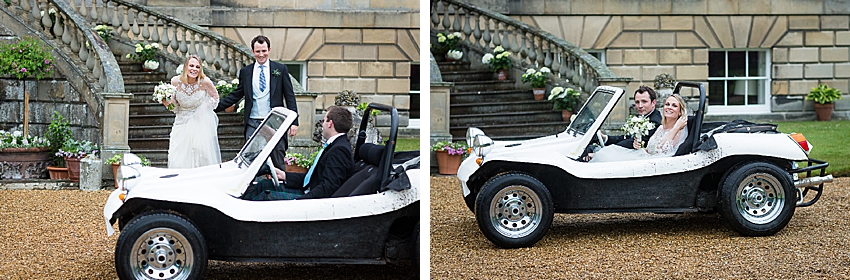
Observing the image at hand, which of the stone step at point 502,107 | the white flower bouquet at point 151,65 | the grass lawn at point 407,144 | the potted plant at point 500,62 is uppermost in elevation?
the potted plant at point 500,62

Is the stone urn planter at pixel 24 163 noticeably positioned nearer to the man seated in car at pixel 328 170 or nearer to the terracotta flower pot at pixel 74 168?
the terracotta flower pot at pixel 74 168

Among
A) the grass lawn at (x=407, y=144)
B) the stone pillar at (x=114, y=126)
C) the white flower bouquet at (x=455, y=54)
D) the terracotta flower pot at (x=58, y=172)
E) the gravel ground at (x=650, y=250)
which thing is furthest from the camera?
the white flower bouquet at (x=455, y=54)

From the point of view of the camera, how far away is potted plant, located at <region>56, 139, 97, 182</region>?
544 centimetres

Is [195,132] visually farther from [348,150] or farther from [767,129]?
[767,129]

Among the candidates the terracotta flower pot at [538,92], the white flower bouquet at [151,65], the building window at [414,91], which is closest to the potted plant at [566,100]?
the terracotta flower pot at [538,92]

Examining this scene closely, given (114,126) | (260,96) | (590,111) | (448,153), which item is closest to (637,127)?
(590,111)

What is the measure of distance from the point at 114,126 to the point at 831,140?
5.06 meters

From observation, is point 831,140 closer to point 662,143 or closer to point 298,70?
point 662,143

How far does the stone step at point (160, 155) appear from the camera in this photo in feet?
15.1

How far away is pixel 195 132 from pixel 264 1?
4.21ft

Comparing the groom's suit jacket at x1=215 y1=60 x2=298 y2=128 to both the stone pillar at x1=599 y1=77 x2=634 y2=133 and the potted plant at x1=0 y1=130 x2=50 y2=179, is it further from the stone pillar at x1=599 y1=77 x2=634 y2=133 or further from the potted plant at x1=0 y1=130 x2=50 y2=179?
the stone pillar at x1=599 y1=77 x2=634 y2=133

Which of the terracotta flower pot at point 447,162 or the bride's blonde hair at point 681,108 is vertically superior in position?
the bride's blonde hair at point 681,108

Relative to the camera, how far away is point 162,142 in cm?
505

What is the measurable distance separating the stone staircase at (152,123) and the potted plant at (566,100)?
2.17 m
